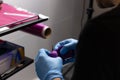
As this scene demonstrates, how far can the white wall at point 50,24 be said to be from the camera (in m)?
1.73

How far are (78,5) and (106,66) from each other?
1772 millimetres

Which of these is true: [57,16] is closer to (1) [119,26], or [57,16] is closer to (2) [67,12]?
(2) [67,12]

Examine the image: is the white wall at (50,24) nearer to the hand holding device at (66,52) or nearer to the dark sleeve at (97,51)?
the hand holding device at (66,52)

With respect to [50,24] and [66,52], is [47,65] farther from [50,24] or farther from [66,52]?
[50,24]

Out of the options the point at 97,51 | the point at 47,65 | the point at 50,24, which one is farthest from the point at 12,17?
the point at 50,24

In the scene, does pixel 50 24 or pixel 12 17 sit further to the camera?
pixel 50 24

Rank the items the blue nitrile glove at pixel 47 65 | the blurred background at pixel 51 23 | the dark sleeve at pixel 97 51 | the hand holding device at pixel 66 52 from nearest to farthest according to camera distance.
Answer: the dark sleeve at pixel 97 51 → the blue nitrile glove at pixel 47 65 → the hand holding device at pixel 66 52 → the blurred background at pixel 51 23

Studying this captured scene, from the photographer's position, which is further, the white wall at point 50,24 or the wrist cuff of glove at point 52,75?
the white wall at point 50,24

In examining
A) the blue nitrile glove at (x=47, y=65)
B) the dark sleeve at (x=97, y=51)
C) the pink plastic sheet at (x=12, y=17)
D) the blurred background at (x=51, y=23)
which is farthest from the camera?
the blurred background at (x=51, y=23)

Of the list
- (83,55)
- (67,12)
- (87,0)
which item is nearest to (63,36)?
(67,12)

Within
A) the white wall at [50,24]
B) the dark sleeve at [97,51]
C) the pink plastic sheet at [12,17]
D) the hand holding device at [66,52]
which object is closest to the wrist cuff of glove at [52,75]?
the hand holding device at [66,52]

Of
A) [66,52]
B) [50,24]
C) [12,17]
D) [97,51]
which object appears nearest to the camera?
[97,51]

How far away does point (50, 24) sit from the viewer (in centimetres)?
201

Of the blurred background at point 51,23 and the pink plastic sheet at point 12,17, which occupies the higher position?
the pink plastic sheet at point 12,17
